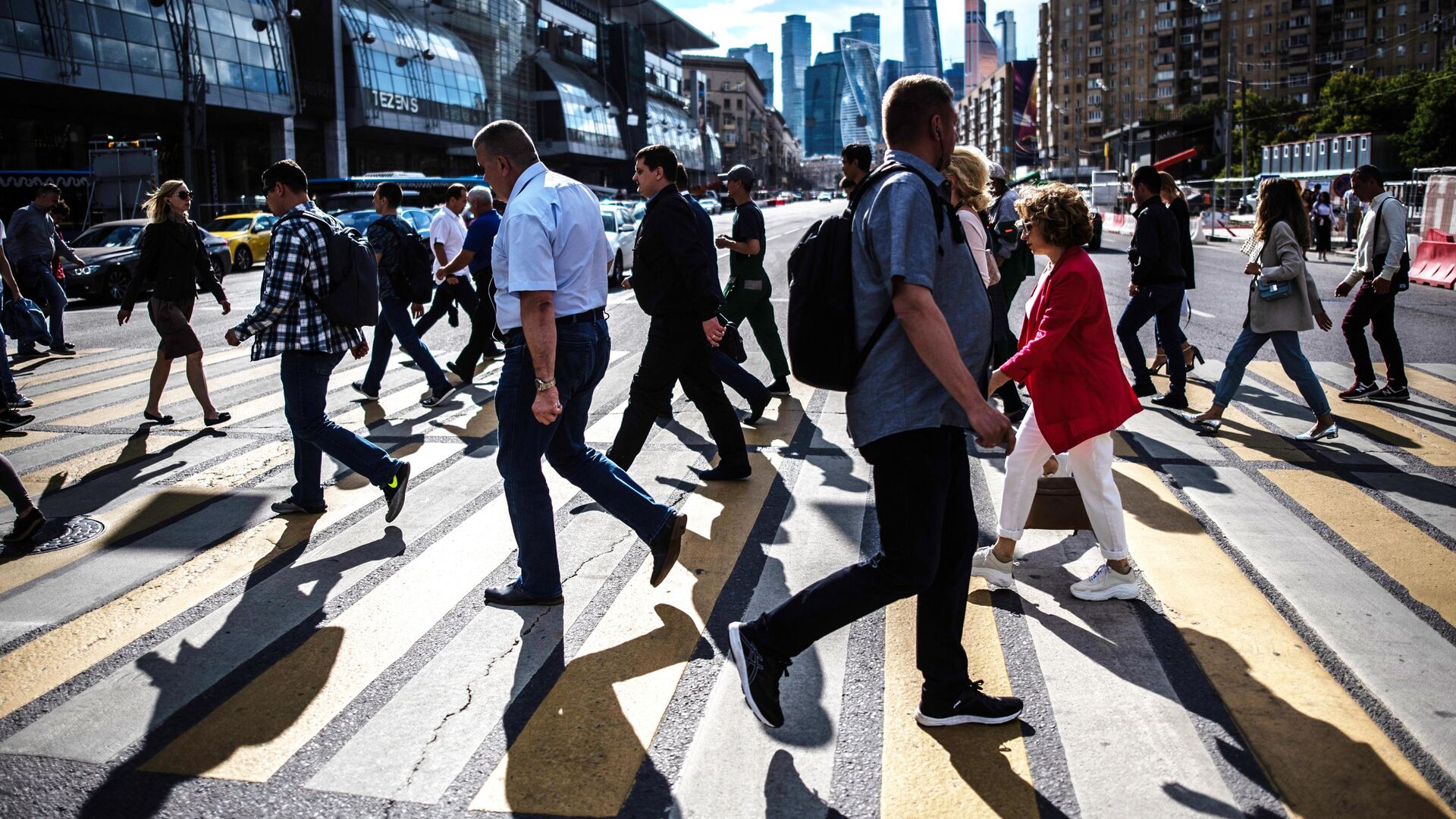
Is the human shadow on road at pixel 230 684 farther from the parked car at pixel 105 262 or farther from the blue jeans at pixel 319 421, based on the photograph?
the parked car at pixel 105 262

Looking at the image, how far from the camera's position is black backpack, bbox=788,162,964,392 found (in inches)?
117

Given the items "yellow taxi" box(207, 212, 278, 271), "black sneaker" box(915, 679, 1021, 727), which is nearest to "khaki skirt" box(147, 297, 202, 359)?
"black sneaker" box(915, 679, 1021, 727)

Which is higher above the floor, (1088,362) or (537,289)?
(537,289)

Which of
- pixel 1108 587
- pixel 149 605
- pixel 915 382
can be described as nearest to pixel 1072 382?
pixel 1108 587

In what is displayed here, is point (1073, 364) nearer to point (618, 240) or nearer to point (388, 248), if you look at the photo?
point (388, 248)

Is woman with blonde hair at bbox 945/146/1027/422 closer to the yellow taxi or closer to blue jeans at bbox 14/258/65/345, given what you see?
blue jeans at bbox 14/258/65/345

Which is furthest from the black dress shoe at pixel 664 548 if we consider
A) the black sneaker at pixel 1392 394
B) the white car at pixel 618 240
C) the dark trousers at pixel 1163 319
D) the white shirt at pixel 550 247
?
the white car at pixel 618 240

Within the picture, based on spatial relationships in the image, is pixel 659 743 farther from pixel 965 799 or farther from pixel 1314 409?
pixel 1314 409

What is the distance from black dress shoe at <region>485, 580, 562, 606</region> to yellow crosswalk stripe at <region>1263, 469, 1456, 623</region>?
352 cm

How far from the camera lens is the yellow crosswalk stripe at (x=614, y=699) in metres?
2.98

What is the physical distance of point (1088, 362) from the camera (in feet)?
13.9

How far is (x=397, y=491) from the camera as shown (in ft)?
18.2

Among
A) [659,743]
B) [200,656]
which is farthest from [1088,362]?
[200,656]

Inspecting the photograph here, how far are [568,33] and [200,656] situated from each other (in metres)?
90.7
